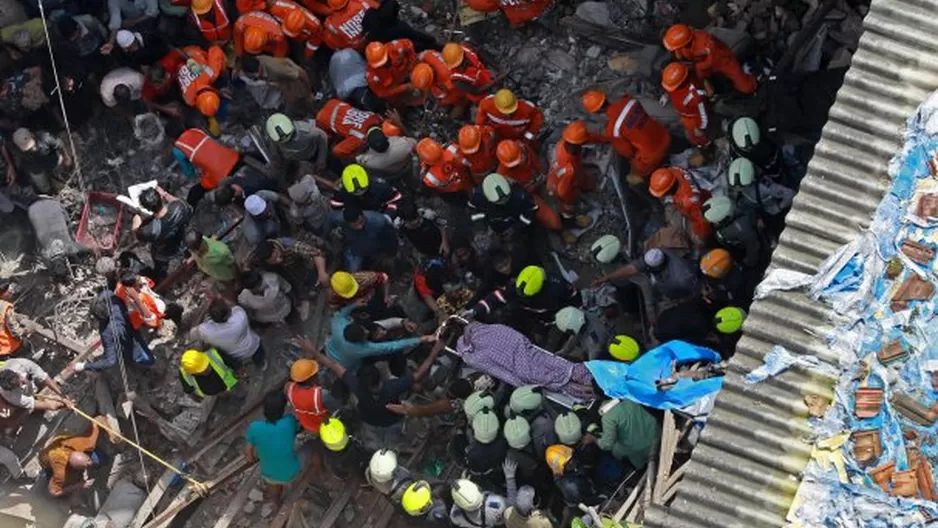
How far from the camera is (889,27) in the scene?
797 centimetres

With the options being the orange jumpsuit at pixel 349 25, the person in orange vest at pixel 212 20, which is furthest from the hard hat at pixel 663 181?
the person in orange vest at pixel 212 20

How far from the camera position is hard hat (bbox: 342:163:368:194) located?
12320 millimetres

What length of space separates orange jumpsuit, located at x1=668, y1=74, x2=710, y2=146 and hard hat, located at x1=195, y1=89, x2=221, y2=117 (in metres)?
4.34

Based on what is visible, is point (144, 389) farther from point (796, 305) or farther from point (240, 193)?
point (796, 305)

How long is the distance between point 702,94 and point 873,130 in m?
4.68

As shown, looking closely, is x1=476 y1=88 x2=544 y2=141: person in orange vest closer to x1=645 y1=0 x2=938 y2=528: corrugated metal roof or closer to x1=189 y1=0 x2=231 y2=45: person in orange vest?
x1=189 y1=0 x2=231 y2=45: person in orange vest

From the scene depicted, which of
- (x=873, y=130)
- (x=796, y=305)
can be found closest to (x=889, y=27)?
(x=873, y=130)

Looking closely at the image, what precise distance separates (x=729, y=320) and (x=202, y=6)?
6.12 meters

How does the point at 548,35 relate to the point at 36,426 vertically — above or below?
above

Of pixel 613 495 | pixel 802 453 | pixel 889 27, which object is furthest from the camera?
pixel 613 495

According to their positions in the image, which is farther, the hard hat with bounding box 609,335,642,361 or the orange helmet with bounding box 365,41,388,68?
the orange helmet with bounding box 365,41,388,68

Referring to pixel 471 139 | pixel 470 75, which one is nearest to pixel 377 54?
pixel 470 75

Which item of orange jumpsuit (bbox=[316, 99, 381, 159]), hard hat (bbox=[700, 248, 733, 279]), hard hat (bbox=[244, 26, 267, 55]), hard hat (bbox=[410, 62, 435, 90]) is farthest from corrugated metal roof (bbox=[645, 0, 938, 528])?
hard hat (bbox=[244, 26, 267, 55])

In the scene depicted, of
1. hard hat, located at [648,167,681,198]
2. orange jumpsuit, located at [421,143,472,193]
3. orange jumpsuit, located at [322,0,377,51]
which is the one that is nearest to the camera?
hard hat, located at [648,167,681,198]
